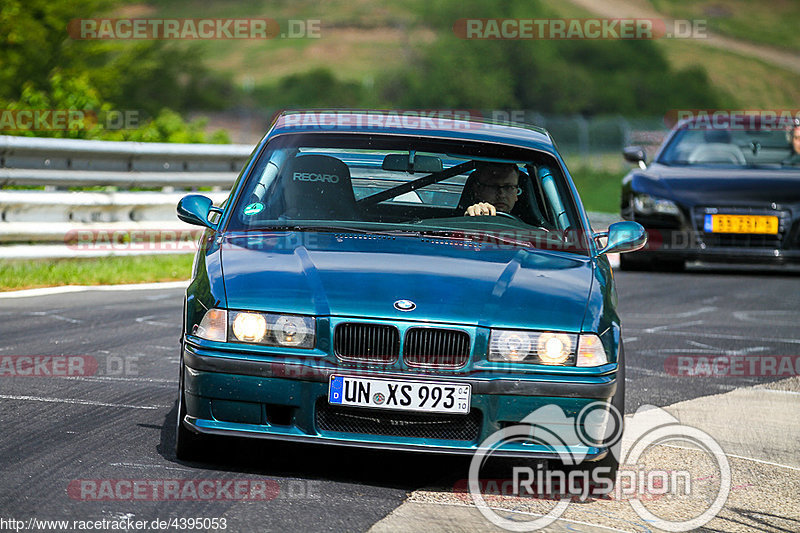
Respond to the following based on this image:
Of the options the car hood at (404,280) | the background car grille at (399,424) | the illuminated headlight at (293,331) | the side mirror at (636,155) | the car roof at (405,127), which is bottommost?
the background car grille at (399,424)

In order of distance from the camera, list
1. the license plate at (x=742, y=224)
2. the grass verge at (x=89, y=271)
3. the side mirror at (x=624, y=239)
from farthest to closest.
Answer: the license plate at (x=742, y=224), the grass verge at (x=89, y=271), the side mirror at (x=624, y=239)

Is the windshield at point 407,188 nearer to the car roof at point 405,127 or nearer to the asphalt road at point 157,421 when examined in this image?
the car roof at point 405,127

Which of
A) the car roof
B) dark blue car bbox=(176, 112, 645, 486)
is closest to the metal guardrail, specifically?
the car roof

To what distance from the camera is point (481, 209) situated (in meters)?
6.20

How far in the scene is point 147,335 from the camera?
850cm

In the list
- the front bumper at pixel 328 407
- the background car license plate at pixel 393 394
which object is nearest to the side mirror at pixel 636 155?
the front bumper at pixel 328 407

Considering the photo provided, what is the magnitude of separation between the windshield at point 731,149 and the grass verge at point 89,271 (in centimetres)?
547

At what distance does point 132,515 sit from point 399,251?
1683 millimetres

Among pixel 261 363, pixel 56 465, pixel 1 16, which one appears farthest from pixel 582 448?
pixel 1 16

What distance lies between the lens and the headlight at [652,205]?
12.9m

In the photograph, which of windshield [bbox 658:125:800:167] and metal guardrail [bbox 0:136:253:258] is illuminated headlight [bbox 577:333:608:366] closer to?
metal guardrail [bbox 0:136:253:258]

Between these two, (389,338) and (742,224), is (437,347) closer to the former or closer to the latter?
(389,338)

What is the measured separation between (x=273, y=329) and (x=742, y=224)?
28.5 ft

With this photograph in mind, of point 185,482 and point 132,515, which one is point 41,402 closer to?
point 185,482
